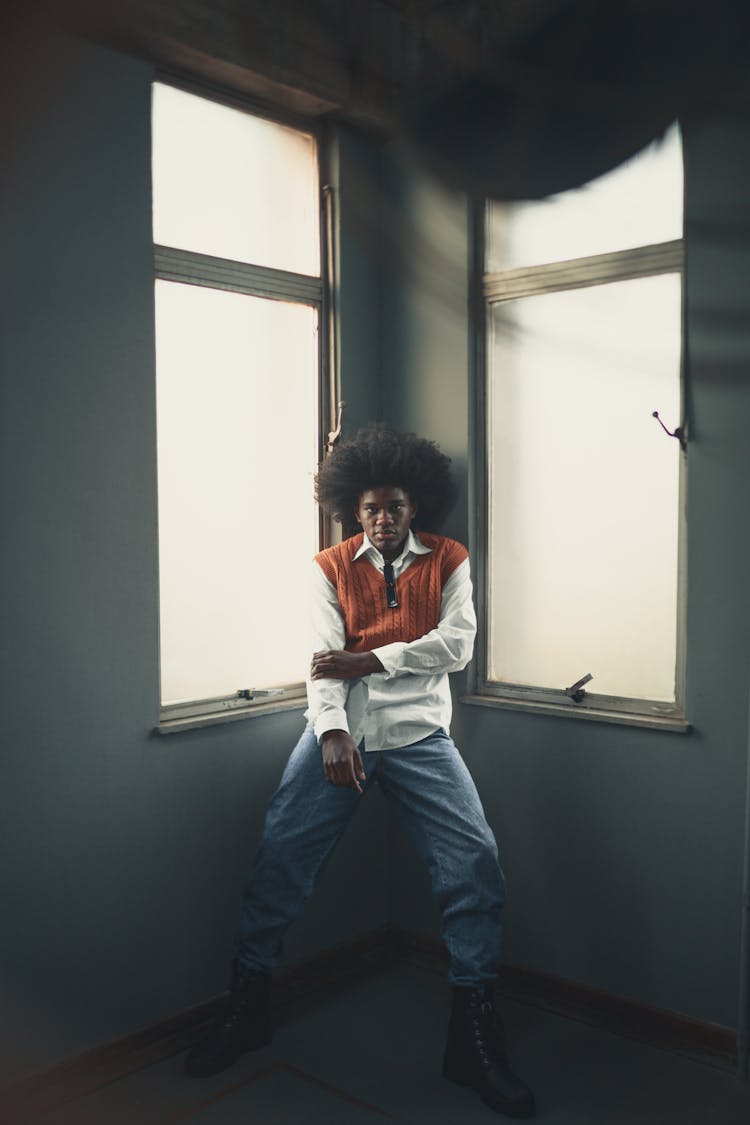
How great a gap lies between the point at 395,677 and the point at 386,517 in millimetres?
458

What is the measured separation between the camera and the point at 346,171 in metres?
3.41

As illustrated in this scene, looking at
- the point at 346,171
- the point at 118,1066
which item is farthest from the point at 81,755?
the point at 346,171

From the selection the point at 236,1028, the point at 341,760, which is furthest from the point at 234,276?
the point at 236,1028

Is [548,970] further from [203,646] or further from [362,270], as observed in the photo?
[362,270]

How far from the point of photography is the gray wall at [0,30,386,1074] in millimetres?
2557

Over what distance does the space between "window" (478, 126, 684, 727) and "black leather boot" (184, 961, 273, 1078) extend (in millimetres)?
1136

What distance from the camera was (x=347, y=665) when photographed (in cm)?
286

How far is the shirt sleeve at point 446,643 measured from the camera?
9.45 ft

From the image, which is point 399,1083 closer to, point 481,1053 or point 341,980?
point 481,1053

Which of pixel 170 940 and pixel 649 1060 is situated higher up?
pixel 170 940

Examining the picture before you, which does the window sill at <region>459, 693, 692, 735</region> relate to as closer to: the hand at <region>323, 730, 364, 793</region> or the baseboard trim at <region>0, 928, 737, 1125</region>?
the hand at <region>323, 730, 364, 793</region>

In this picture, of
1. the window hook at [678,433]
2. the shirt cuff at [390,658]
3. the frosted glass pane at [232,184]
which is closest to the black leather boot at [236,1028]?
the shirt cuff at [390,658]

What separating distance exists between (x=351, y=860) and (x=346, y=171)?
231 cm

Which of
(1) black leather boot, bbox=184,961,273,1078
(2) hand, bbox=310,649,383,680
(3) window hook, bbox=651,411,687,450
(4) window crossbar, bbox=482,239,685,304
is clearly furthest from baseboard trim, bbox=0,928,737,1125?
(4) window crossbar, bbox=482,239,685,304
